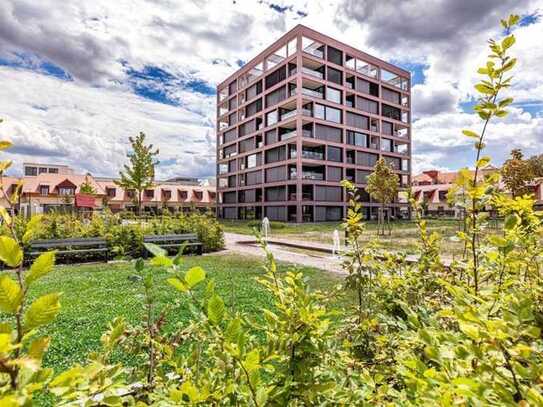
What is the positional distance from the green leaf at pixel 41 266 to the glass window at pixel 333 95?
45.0 metres

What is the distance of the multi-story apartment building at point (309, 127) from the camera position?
1606 inches

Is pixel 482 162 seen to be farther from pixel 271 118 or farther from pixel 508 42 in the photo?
pixel 271 118

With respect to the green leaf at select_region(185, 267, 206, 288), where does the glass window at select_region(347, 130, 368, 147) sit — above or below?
above

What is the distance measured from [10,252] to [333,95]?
46230mm

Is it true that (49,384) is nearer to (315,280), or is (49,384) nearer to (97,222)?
(315,280)

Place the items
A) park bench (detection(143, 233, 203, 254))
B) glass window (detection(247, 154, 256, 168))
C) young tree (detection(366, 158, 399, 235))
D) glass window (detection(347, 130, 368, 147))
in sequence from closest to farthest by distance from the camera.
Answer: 1. park bench (detection(143, 233, 203, 254))
2. young tree (detection(366, 158, 399, 235))
3. glass window (detection(347, 130, 368, 147))
4. glass window (detection(247, 154, 256, 168))

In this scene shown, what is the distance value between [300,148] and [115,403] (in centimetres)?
3975

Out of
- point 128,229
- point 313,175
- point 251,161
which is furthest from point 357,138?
point 128,229

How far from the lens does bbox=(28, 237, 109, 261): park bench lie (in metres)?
11.3

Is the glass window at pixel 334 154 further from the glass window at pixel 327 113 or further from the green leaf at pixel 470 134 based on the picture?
the green leaf at pixel 470 134

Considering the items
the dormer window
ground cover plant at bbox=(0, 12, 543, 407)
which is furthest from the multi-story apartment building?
ground cover plant at bbox=(0, 12, 543, 407)

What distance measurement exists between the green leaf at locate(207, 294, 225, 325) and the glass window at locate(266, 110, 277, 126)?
45.2 meters

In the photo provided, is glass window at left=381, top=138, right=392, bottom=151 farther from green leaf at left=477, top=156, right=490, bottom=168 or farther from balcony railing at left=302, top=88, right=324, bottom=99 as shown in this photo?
green leaf at left=477, top=156, right=490, bottom=168

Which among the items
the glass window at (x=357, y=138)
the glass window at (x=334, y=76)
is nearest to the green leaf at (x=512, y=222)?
the glass window at (x=334, y=76)
